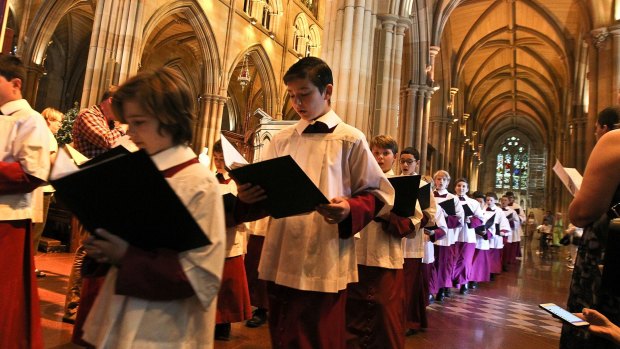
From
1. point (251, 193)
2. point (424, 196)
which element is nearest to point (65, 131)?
point (424, 196)

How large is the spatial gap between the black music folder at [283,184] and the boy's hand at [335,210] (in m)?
0.03

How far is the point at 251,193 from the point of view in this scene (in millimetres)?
1913

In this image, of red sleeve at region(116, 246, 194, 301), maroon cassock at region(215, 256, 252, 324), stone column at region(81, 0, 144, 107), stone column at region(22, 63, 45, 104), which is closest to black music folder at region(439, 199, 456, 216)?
maroon cassock at region(215, 256, 252, 324)

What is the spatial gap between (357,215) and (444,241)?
5104 millimetres

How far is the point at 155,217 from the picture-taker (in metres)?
1.24

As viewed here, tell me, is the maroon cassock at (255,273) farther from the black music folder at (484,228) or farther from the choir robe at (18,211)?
the black music folder at (484,228)

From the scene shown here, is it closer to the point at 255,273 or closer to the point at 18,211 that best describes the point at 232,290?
the point at 255,273

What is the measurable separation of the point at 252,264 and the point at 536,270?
988cm

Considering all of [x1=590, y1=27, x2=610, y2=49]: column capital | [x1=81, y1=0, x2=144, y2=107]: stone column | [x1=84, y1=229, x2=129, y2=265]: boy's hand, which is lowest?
[x1=84, y1=229, x2=129, y2=265]: boy's hand

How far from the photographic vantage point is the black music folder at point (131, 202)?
1.19 m

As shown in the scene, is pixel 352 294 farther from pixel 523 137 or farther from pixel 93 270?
pixel 523 137

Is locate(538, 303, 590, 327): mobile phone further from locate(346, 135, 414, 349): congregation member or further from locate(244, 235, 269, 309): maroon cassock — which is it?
locate(244, 235, 269, 309): maroon cassock

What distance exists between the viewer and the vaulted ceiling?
22.2 metres

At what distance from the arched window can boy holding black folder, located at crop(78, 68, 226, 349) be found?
156ft
